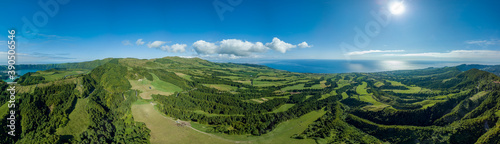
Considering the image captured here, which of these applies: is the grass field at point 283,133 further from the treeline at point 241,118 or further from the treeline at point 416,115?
the treeline at point 416,115

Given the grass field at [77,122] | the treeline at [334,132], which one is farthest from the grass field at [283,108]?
the grass field at [77,122]

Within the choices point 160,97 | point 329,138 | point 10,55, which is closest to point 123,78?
point 160,97

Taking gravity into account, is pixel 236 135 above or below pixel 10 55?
below

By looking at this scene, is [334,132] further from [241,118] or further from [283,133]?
[241,118]

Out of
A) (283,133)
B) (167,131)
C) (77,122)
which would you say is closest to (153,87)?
(77,122)

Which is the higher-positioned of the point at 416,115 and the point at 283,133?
the point at 416,115

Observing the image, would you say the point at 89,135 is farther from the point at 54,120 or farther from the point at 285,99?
the point at 285,99
